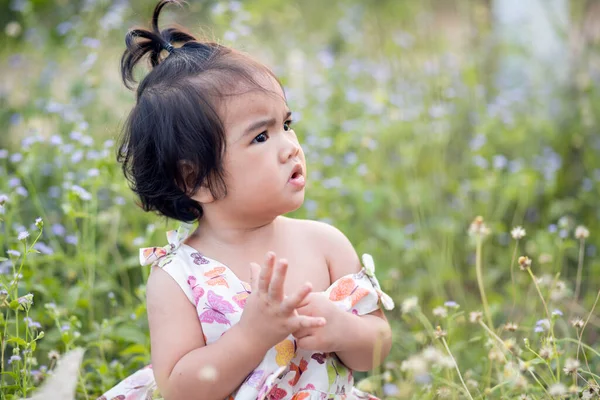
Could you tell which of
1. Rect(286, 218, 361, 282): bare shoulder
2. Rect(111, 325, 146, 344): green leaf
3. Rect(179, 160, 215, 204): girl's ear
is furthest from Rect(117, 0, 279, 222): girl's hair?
Rect(111, 325, 146, 344): green leaf

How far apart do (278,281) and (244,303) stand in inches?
9.1

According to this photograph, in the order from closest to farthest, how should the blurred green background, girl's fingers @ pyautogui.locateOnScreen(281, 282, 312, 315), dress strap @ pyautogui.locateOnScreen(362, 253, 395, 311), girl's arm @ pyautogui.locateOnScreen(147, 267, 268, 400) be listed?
1. girl's fingers @ pyautogui.locateOnScreen(281, 282, 312, 315)
2. girl's arm @ pyautogui.locateOnScreen(147, 267, 268, 400)
3. dress strap @ pyautogui.locateOnScreen(362, 253, 395, 311)
4. the blurred green background

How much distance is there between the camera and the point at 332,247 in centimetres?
172

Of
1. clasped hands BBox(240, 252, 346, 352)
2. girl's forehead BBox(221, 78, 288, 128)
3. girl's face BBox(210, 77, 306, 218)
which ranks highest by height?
girl's forehead BBox(221, 78, 288, 128)

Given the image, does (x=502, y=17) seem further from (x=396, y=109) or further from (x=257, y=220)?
(x=257, y=220)

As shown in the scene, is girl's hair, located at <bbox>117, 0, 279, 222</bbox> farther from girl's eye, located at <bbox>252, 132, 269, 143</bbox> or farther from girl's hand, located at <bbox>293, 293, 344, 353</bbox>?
girl's hand, located at <bbox>293, 293, 344, 353</bbox>

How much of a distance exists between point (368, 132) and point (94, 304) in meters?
1.40

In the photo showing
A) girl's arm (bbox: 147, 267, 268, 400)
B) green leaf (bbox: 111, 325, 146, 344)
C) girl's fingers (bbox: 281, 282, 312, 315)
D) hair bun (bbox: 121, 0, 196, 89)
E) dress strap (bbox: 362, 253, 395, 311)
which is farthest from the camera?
green leaf (bbox: 111, 325, 146, 344)

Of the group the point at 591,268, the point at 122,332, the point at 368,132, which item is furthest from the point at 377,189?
the point at 122,332

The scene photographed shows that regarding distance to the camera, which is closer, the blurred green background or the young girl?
the young girl

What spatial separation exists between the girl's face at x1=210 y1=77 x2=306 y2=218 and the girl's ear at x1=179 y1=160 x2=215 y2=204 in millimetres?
55

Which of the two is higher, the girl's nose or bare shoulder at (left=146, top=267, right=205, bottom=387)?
the girl's nose

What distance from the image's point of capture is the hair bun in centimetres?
179

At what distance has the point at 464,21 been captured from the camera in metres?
4.19
